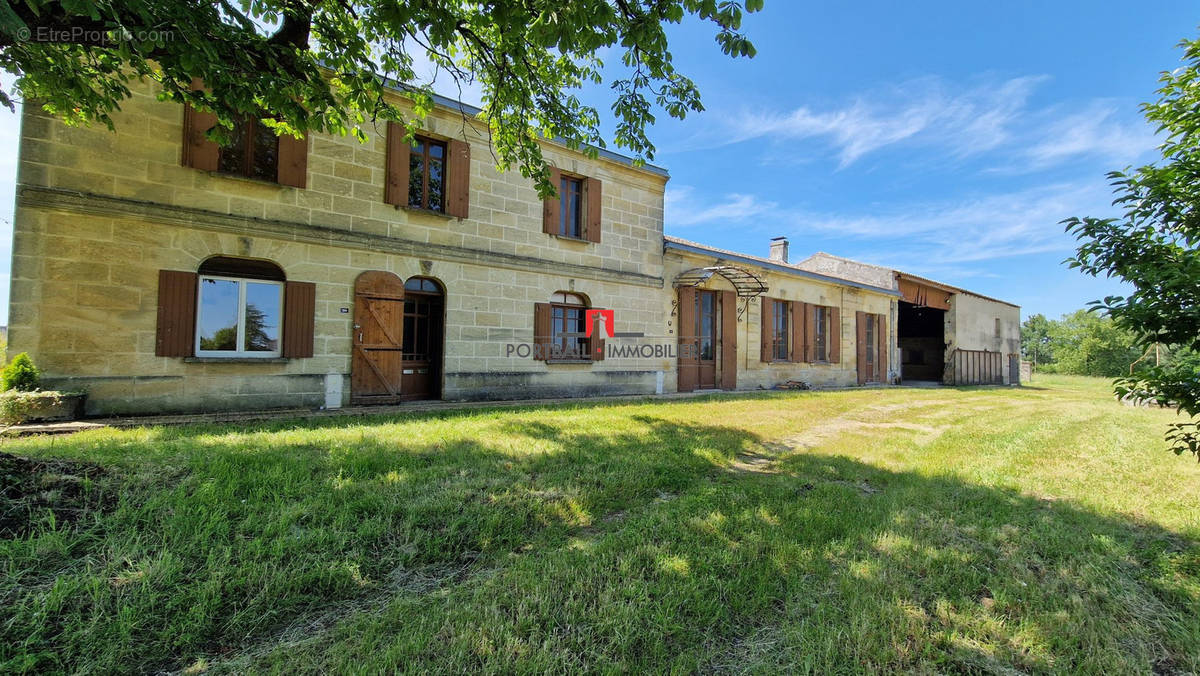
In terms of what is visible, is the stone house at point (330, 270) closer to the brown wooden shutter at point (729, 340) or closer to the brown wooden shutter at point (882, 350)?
the brown wooden shutter at point (729, 340)

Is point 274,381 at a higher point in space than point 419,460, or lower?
higher

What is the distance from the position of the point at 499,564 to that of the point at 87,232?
775cm

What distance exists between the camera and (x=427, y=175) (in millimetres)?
8617

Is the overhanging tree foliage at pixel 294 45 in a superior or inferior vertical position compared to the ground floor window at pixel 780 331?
superior

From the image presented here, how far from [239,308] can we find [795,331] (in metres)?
14.8

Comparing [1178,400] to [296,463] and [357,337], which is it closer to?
[296,463]

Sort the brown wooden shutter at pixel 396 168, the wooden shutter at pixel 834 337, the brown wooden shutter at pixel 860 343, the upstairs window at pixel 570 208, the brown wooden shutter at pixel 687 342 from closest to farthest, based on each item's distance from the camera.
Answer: the brown wooden shutter at pixel 396 168, the upstairs window at pixel 570 208, the brown wooden shutter at pixel 687 342, the wooden shutter at pixel 834 337, the brown wooden shutter at pixel 860 343

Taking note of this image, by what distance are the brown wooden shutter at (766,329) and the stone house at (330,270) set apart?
Answer: 268 cm

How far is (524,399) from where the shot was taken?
9492 mm

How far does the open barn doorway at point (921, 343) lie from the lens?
21.2m

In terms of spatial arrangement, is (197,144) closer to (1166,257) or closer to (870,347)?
(1166,257)

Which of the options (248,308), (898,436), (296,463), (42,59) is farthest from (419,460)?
(898,436)

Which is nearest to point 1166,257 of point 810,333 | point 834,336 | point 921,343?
point 810,333

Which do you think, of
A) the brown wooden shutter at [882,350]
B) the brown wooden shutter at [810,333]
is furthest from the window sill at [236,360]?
the brown wooden shutter at [882,350]
